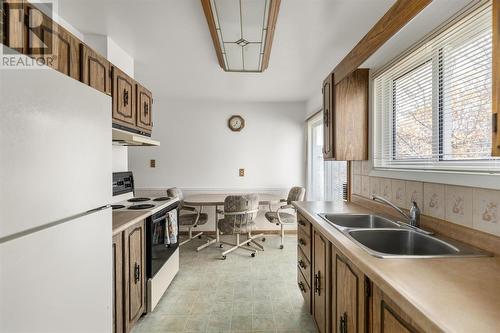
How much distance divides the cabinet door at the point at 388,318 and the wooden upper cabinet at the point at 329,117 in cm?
137

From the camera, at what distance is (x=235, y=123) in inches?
161

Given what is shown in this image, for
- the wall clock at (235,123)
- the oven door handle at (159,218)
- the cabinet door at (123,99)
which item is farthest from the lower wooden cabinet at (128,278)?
the wall clock at (235,123)

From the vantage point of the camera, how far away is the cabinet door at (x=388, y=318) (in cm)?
70

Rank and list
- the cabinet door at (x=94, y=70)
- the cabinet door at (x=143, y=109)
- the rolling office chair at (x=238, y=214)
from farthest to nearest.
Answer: the rolling office chair at (x=238, y=214)
the cabinet door at (x=143, y=109)
the cabinet door at (x=94, y=70)

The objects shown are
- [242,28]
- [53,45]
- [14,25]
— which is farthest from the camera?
[242,28]

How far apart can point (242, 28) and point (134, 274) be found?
6.57 ft

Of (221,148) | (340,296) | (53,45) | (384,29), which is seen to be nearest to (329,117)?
(384,29)

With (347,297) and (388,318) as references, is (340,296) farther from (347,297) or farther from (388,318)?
(388,318)

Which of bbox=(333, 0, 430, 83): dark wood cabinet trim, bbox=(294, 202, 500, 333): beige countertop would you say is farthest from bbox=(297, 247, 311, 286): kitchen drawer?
bbox=(333, 0, 430, 83): dark wood cabinet trim

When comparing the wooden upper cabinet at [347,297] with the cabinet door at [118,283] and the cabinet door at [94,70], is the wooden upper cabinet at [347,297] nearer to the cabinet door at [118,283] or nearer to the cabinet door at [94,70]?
the cabinet door at [118,283]

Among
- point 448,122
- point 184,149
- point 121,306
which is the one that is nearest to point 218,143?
point 184,149

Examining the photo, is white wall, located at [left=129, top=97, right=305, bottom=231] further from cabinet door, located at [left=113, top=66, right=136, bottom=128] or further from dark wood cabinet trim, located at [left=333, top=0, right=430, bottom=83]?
dark wood cabinet trim, located at [left=333, top=0, right=430, bottom=83]

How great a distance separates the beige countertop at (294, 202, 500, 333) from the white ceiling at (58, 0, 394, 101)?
1.63 meters

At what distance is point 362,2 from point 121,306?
102 inches
